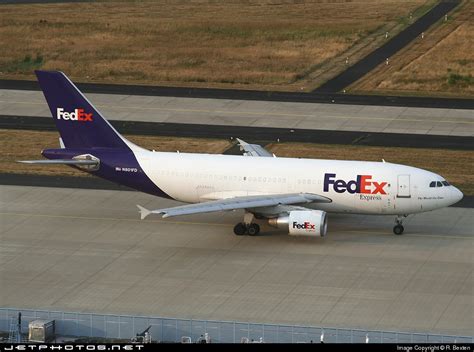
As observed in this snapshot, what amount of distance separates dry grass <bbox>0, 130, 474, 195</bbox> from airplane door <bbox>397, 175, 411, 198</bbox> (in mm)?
12531

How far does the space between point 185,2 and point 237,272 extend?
95.2 meters

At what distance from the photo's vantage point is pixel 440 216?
230 ft

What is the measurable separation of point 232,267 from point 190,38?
6930 cm

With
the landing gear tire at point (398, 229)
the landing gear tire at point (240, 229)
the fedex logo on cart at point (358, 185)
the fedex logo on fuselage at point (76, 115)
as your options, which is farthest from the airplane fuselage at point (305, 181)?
the fedex logo on fuselage at point (76, 115)

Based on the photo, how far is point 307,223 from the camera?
62.9 metres

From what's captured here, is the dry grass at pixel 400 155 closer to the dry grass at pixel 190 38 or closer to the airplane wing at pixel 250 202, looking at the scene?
the airplane wing at pixel 250 202

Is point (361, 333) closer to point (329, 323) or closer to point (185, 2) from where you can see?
point (329, 323)

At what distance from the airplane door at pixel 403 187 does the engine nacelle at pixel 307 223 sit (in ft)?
14.5

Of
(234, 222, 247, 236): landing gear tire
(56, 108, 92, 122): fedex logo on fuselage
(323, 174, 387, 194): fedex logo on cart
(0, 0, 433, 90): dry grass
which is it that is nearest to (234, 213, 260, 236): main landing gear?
(234, 222, 247, 236): landing gear tire

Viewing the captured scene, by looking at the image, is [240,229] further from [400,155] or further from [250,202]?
[400,155]

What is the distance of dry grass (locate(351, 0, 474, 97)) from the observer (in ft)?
354

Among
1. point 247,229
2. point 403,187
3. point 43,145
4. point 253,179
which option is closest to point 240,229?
point 247,229

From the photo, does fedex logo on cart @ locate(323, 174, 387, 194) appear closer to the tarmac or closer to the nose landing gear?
the nose landing gear

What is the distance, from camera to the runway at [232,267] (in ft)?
180
